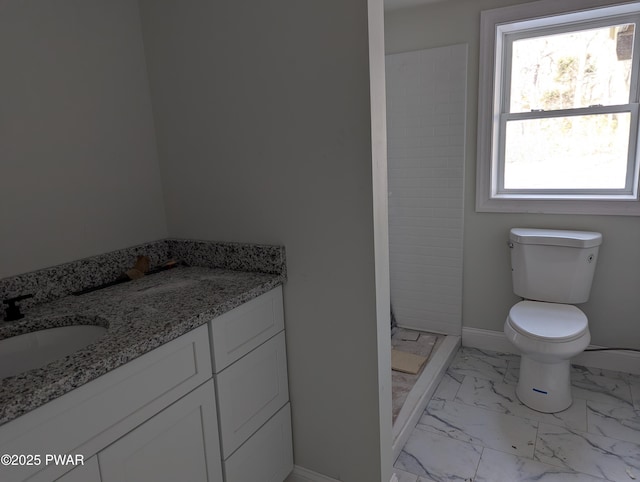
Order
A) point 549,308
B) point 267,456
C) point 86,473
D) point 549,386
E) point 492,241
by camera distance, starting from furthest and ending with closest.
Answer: point 492,241
point 549,308
point 549,386
point 267,456
point 86,473

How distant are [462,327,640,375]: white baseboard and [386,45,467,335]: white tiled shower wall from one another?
0.11 metres

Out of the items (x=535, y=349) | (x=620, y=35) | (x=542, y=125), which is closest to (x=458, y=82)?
(x=542, y=125)

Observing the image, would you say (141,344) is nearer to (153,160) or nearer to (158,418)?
(158,418)

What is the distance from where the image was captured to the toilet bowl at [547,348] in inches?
79.7

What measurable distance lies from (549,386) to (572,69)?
1.78 metres

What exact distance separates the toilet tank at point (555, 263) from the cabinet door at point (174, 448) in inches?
75.7

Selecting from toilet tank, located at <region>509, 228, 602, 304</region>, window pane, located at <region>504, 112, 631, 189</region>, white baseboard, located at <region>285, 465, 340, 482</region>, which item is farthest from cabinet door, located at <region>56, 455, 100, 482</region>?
window pane, located at <region>504, 112, 631, 189</region>

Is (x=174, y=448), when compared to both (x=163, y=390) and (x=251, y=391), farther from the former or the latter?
(x=251, y=391)

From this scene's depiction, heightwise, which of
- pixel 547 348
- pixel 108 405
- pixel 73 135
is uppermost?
pixel 73 135

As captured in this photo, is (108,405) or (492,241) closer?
(108,405)

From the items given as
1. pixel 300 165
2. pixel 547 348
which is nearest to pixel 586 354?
pixel 547 348

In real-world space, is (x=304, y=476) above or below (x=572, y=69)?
below

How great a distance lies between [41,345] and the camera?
1.24m

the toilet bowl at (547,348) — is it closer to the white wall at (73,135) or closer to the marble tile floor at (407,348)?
the marble tile floor at (407,348)
